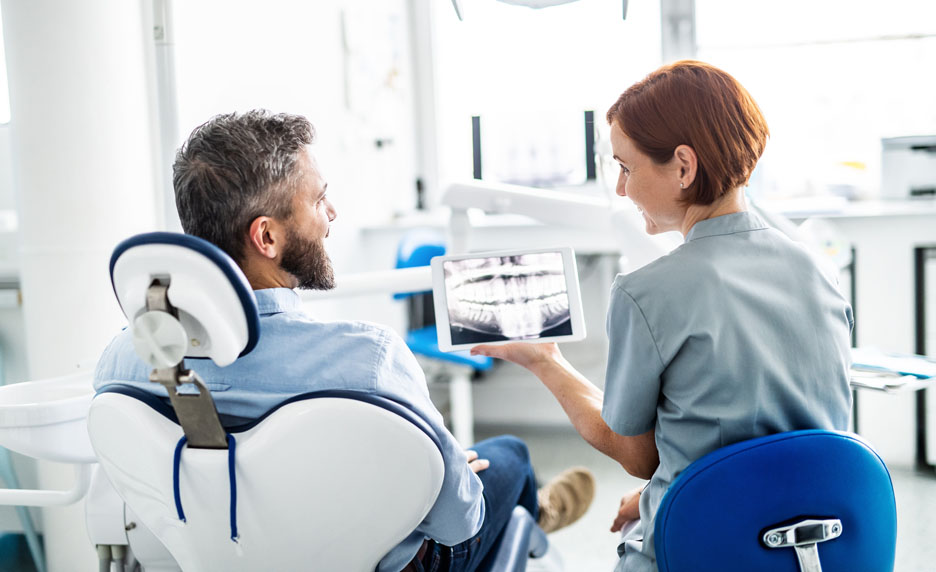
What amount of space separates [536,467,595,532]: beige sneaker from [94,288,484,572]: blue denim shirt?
36.6 inches

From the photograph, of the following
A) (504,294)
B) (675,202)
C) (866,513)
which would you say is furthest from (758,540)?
(504,294)

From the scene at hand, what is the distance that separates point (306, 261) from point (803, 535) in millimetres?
771

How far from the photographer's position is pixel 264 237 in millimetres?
1150

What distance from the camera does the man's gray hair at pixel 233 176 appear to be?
111cm

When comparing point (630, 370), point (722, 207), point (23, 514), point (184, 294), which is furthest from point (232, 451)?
point (23, 514)

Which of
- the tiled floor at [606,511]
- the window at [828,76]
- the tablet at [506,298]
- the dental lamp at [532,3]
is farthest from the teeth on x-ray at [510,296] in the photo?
the window at [828,76]

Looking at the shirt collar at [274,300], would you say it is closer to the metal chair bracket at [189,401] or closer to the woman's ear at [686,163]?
the metal chair bracket at [189,401]

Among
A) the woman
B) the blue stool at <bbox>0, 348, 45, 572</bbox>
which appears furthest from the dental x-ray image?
the blue stool at <bbox>0, 348, 45, 572</bbox>

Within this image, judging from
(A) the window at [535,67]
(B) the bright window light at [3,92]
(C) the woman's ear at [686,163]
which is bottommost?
(C) the woman's ear at [686,163]

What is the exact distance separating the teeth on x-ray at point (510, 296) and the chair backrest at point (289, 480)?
0.44m

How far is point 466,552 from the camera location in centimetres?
135

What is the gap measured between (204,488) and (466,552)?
525 mm

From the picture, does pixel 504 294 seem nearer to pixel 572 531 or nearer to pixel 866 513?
pixel 866 513

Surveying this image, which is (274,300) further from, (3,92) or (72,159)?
(3,92)
